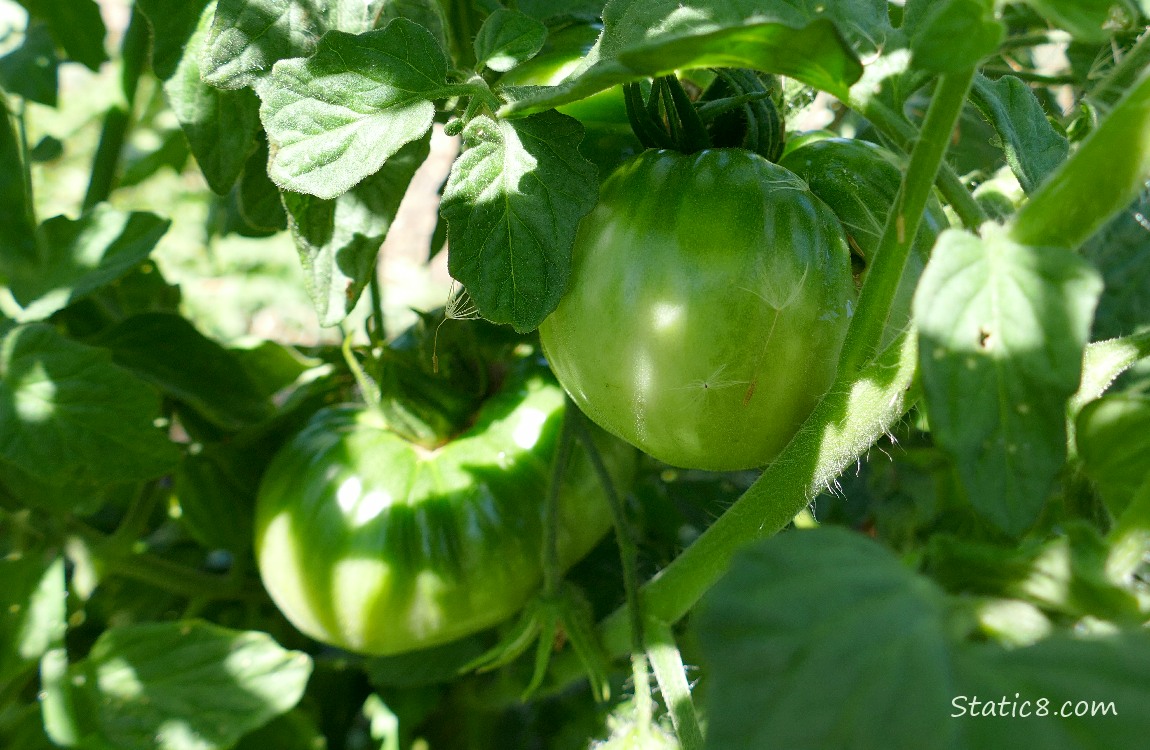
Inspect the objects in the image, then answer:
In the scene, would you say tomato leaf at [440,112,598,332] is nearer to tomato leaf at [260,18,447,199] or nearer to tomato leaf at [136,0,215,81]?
tomato leaf at [260,18,447,199]

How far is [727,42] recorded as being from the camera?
14.6 inches

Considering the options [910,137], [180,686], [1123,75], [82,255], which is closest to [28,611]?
[180,686]

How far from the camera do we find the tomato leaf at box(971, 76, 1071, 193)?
483 mm

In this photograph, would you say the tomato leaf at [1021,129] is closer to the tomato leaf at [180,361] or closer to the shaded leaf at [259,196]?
the shaded leaf at [259,196]

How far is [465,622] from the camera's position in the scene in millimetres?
720

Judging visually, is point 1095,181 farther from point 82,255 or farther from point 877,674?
point 82,255

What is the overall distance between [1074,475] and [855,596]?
28cm

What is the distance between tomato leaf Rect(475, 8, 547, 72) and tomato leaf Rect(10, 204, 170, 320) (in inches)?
13.9

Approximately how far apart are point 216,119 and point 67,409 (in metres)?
0.23

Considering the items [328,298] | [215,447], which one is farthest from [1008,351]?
[215,447]

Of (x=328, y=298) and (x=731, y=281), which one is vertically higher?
(x=731, y=281)

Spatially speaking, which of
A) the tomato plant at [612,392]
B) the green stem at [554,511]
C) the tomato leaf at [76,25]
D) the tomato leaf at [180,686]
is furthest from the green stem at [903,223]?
the tomato leaf at [76,25]

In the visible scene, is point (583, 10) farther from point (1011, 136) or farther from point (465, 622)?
point (465, 622)

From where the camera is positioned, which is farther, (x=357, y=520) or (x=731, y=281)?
(x=357, y=520)
